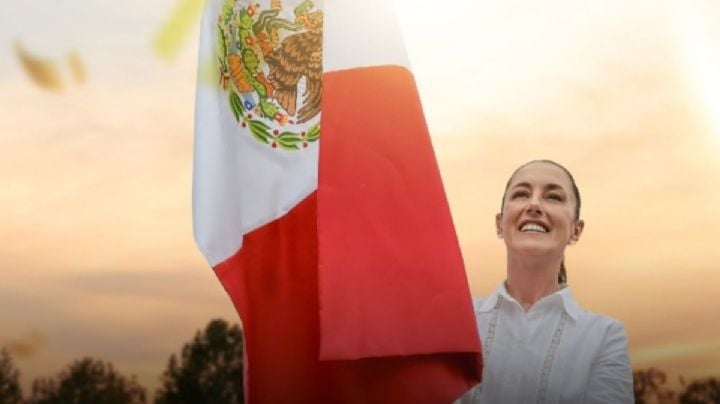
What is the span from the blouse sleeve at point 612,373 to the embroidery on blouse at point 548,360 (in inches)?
4.5

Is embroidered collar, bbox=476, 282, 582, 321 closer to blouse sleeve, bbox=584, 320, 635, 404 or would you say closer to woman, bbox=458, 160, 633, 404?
woman, bbox=458, 160, 633, 404

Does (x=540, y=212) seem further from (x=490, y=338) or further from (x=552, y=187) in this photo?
(x=490, y=338)

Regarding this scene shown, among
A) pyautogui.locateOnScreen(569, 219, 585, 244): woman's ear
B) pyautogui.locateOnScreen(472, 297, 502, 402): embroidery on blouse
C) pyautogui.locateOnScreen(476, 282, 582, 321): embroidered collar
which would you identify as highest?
pyautogui.locateOnScreen(569, 219, 585, 244): woman's ear

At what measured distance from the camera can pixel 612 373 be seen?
2.81 metres

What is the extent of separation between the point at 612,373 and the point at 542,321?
0.79 feet

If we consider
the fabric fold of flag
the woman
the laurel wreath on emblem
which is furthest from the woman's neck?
the laurel wreath on emblem

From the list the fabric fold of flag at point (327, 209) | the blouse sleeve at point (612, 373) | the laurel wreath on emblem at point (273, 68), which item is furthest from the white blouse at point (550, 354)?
the laurel wreath on emblem at point (273, 68)

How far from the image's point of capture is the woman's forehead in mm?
2932

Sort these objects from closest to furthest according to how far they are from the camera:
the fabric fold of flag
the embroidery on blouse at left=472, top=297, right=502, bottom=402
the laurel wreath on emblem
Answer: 1. the fabric fold of flag
2. the embroidery on blouse at left=472, top=297, right=502, bottom=402
3. the laurel wreath on emblem

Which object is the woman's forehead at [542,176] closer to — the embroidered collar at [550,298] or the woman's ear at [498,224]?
the woman's ear at [498,224]

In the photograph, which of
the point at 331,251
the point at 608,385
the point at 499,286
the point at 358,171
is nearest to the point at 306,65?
the point at 358,171

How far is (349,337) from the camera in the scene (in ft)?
8.87

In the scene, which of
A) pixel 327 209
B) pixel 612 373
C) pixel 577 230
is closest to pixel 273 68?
pixel 327 209

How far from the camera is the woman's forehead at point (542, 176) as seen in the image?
115 inches
